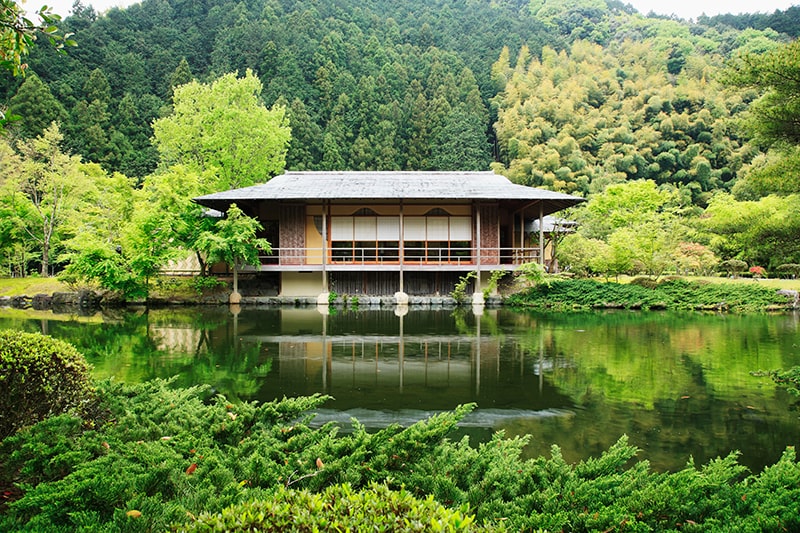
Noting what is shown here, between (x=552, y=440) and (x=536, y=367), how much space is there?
3230 mm

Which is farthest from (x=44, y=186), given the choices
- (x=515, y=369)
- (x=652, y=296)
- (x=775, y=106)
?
(x=775, y=106)

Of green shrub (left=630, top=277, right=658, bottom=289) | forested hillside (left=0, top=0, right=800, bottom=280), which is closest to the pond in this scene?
forested hillside (left=0, top=0, right=800, bottom=280)

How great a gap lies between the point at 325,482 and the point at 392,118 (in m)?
45.4

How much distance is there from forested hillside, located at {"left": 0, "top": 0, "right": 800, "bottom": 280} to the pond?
2.19m

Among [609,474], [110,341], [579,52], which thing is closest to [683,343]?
[609,474]

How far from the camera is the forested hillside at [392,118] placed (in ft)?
60.7

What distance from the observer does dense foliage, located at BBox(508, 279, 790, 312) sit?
1642 cm

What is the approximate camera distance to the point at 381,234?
20031 mm

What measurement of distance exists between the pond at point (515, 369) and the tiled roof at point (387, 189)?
217 inches

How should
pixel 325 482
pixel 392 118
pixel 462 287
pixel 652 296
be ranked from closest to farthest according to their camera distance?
1. pixel 325 482
2. pixel 652 296
3. pixel 462 287
4. pixel 392 118

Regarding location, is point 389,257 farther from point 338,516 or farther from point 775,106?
point 338,516

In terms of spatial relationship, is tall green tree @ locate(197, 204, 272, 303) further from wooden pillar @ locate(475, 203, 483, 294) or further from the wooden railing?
wooden pillar @ locate(475, 203, 483, 294)

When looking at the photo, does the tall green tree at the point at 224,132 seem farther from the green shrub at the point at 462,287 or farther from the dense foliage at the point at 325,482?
the dense foliage at the point at 325,482

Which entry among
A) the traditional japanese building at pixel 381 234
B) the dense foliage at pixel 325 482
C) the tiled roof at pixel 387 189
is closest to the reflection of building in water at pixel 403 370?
the dense foliage at pixel 325 482
